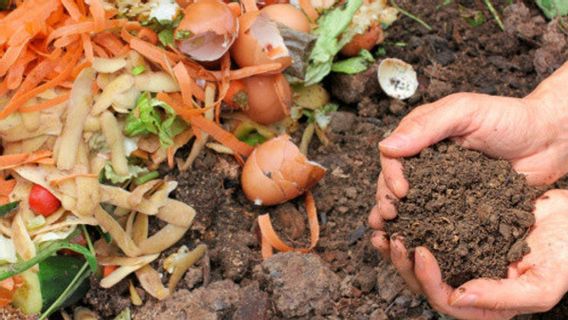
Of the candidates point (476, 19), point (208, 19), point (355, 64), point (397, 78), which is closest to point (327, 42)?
point (355, 64)

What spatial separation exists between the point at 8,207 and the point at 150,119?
46 cm

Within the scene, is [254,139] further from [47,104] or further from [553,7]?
[553,7]

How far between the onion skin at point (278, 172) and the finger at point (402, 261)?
0.42m

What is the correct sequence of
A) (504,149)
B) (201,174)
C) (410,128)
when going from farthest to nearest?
(201,174) < (504,149) < (410,128)

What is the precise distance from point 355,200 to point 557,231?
665mm

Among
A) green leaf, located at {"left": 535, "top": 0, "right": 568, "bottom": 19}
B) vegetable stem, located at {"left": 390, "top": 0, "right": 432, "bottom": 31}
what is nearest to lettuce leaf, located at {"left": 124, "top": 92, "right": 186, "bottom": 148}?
vegetable stem, located at {"left": 390, "top": 0, "right": 432, "bottom": 31}

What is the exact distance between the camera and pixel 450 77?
285cm

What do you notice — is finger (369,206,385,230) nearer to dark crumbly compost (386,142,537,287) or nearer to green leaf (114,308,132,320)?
dark crumbly compost (386,142,537,287)

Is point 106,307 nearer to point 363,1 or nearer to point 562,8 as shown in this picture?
point 363,1

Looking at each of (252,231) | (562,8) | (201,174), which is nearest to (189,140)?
(201,174)

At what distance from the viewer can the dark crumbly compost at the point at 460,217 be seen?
2.11 m

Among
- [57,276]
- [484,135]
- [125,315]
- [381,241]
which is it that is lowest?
[125,315]

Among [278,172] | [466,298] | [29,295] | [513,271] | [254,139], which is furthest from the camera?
[254,139]

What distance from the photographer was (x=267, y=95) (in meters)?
2.62
